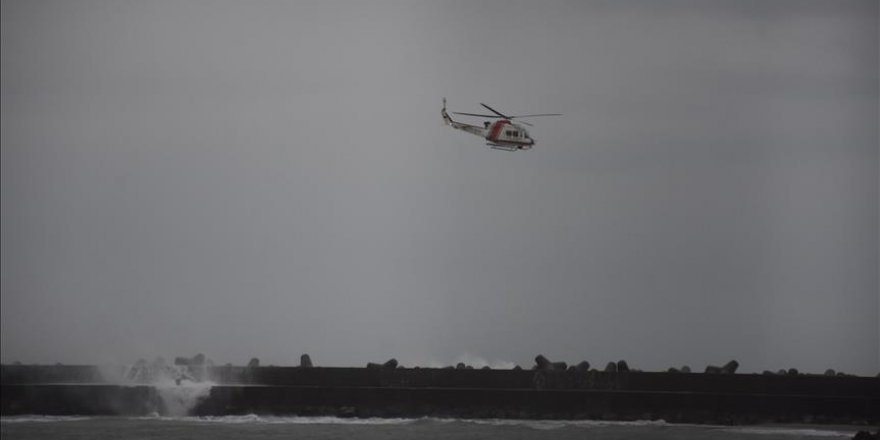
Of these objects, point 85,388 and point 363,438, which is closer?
point 363,438

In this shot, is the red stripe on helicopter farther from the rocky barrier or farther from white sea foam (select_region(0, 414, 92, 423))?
white sea foam (select_region(0, 414, 92, 423))

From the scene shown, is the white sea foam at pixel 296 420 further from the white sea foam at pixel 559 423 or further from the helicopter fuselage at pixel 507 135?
the helicopter fuselage at pixel 507 135

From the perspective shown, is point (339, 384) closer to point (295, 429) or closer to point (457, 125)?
point (295, 429)

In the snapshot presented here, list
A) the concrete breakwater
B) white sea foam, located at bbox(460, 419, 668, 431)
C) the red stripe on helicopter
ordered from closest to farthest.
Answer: white sea foam, located at bbox(460, 419, 668, 431) → the concrete breakwater → the red stripe on helicopter

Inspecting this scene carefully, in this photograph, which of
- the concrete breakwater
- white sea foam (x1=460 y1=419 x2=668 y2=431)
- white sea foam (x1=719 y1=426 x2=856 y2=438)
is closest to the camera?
white sea foam (x1=719 y1=426 x2=856 y2=438)

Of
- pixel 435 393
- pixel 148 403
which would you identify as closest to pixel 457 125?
pixel 435 393

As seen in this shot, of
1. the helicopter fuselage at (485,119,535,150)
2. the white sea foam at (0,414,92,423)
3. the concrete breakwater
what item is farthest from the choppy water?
the helicopter fuselage at (485,119,535,150)
